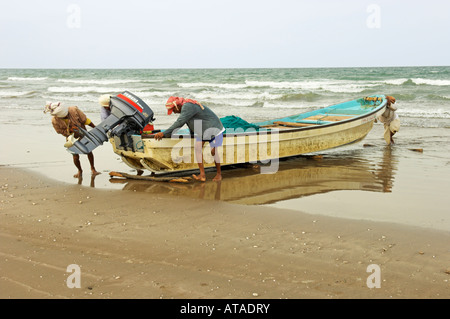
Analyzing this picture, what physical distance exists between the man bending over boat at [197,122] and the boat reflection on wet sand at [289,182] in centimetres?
53

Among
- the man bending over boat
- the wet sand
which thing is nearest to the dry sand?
the wet sand

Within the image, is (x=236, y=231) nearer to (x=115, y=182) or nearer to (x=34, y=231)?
(x=34, y=231)

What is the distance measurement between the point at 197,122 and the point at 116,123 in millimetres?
1180

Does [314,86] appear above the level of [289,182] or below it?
above

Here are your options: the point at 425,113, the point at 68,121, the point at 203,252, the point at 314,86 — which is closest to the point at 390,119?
the point at 68,121

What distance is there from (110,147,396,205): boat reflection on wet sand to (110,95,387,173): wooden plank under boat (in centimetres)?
27

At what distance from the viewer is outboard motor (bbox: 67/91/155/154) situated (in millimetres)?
6688

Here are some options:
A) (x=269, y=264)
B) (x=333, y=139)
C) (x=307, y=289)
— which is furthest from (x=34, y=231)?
(x=333, y=139)

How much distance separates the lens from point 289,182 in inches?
281

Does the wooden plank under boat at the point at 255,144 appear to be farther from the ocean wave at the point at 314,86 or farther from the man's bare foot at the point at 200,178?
the ocean wave at the point at 314,86

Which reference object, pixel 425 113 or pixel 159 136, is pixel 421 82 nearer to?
pixel 425 113

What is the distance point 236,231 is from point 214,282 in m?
1.19

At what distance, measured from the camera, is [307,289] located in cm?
353
